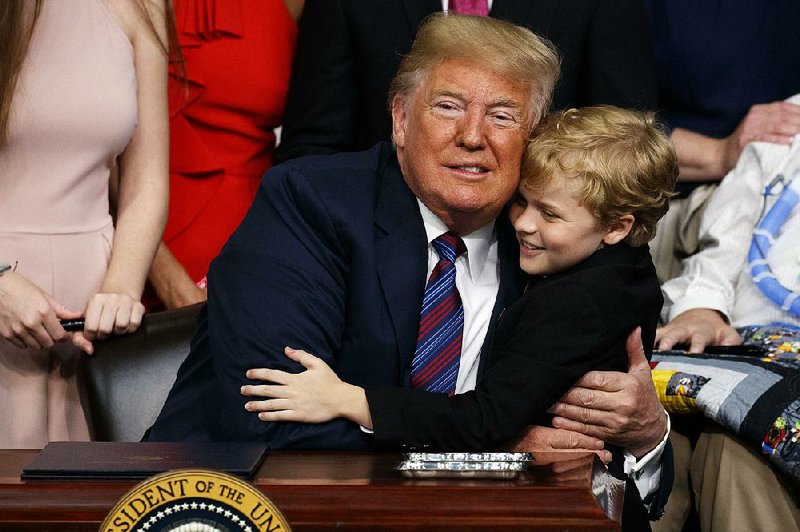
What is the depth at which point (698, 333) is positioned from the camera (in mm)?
2641

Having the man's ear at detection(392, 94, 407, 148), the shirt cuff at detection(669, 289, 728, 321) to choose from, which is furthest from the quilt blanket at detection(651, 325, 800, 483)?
the man's ear at detection(392, 94, 407, 148)

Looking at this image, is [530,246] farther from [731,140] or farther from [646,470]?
[731,140]

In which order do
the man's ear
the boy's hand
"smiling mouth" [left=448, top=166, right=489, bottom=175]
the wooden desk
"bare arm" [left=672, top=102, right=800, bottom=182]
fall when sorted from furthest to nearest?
"bare arm" [left=672, top=102, right=800, bottom=182]
the man's ear
"smiling mouth" [left=448, top=166, right=489, bottom=175]
the boy's hand
the wooden desk

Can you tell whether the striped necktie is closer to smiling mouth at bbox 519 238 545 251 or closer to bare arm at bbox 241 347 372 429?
smiling mouth at bbox 519 238 545 251

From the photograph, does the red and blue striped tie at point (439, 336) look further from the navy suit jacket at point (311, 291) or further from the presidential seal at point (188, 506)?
the presidential seal at point (188, 506)

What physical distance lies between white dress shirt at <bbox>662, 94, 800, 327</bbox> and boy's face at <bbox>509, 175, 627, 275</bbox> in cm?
80

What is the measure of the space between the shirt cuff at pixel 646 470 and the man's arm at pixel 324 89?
41.4 inches

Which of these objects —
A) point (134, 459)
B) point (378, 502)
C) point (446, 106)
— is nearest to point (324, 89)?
point (446, 106)

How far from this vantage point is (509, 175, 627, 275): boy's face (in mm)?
1958

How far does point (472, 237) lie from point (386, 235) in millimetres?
176

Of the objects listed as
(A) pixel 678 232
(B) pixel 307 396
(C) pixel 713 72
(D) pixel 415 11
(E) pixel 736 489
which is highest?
(D) pixel 415 11

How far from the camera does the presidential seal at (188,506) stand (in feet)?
3.89

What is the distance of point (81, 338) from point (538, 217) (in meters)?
0.83

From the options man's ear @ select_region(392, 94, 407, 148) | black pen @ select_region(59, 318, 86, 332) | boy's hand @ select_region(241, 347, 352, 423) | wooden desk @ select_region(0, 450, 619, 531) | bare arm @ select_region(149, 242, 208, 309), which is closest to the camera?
wooden desk @ select_region(0, 450, 619, 531)
